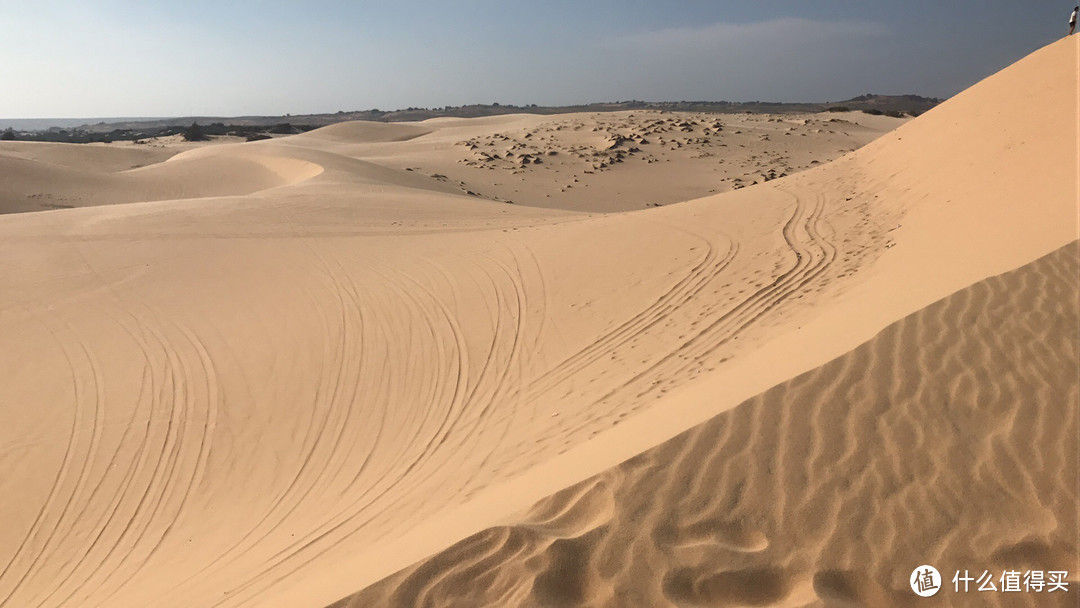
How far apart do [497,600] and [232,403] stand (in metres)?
5.60

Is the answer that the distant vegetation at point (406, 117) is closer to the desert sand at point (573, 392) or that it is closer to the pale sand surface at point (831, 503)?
the desert sand at point (573, 392)

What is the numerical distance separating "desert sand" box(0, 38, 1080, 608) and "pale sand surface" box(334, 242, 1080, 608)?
16mm

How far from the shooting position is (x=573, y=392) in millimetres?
6711

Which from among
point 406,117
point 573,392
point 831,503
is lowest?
point 573,392

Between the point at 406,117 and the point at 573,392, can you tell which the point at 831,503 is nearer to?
the point at 573,392

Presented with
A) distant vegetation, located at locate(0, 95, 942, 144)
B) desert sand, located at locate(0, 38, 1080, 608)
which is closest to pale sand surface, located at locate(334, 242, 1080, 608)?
desert sand, located at locate(0, 38, 1080, 608)

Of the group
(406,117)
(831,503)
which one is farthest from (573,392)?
(406,117)

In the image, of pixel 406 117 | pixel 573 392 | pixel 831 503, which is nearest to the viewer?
pixel 831 503

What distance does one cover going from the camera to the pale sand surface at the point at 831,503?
335 cm

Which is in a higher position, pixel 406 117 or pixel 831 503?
pixel 406 117

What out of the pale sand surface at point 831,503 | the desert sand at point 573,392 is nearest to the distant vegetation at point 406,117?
the desert sand at point 573,392

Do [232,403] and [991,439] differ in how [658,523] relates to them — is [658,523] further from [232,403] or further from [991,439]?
[232,403]

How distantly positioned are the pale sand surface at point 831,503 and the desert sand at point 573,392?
0.05ft

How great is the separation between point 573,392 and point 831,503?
3282mm
